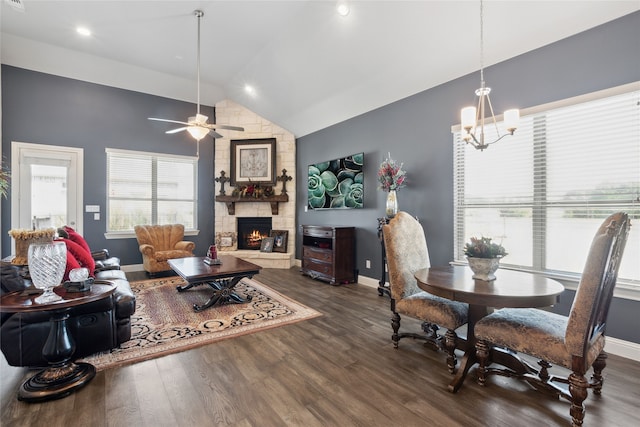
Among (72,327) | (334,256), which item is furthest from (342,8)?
(72,327)

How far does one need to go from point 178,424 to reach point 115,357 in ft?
3.67

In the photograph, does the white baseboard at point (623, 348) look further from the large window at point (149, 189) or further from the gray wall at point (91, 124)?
the large window at point (149, 189)

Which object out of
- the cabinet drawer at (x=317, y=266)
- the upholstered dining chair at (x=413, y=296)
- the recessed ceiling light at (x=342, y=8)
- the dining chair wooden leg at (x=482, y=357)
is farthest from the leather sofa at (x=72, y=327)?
the recessed ceiling light at (x=342, y=8)

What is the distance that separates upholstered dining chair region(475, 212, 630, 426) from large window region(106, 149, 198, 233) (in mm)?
6068

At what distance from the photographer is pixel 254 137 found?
6465 mm

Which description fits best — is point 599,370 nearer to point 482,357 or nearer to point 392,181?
point 482,357

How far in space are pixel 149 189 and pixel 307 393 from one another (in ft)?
18.3

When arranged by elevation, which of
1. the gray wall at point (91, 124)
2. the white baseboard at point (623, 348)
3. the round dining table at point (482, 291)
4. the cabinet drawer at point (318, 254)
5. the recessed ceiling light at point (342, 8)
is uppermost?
the recessed ceiling light at point (342, 8)

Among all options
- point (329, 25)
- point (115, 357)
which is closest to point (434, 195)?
point (329, 25)

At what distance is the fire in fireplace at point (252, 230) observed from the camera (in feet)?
21.7

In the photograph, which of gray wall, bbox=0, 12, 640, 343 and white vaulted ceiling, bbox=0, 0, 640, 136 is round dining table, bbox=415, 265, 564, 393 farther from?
white vaulted ceiling, bbox=0, 0, 640, 136

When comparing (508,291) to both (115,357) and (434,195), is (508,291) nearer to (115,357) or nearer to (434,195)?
(434,195)

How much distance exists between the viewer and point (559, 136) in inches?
106

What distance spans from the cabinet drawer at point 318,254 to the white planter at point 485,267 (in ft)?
9.27
